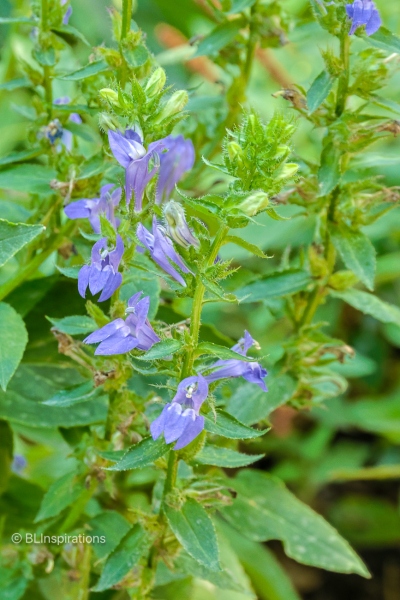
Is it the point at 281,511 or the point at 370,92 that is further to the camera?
the point at 281,511

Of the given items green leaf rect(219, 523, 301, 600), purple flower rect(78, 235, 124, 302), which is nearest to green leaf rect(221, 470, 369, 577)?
green leaf rect(219, 523, 301, 600)

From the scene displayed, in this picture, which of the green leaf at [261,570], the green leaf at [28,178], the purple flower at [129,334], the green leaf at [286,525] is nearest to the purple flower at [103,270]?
the purple flower at [129,334]

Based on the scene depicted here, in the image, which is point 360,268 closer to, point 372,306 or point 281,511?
point 372,306

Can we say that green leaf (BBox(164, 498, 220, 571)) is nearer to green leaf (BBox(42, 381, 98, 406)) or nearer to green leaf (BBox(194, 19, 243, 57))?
green leaf (BBox(42, 381, 98, 406))

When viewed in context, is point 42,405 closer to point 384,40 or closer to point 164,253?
point 164,253

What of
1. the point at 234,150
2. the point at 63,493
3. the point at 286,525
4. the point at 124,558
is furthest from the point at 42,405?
the point at 234,150

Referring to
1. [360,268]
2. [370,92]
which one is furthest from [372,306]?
[370,92]

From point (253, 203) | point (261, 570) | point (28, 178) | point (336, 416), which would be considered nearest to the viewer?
point (253, 203)
